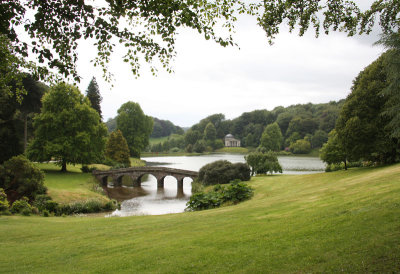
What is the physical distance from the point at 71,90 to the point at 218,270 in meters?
38.5

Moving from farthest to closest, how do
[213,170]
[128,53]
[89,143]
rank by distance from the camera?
[89,143] < [213,170] < [128,53]

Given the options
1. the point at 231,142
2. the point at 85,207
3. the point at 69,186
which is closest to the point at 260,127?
the point at 231,142

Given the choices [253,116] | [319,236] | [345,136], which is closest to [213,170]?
[345,136]

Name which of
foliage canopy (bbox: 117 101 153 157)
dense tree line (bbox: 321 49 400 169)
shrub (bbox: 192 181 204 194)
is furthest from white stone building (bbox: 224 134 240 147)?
dense tree line (bbox: 321 49 400 169)

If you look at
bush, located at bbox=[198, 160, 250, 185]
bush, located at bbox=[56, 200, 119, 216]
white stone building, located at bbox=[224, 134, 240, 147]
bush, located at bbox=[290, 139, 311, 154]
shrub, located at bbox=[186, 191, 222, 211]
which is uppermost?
white stone building, located at bbox=[224, 134, 240, 147]

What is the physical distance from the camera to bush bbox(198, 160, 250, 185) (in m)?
31.7

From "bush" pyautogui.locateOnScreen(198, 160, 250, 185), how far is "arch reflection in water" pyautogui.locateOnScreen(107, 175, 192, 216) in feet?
10.8

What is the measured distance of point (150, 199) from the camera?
104ft

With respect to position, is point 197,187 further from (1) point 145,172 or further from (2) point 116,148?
(2) point 116,148

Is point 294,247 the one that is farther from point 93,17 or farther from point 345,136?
point 345,136

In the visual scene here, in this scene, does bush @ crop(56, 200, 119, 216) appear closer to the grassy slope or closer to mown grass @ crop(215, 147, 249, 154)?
the grassy slope

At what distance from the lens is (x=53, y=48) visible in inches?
260

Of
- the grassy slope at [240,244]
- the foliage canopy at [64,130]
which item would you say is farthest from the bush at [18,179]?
the foliage canopy at [64,130]

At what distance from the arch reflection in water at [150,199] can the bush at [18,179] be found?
6366 millimetres
